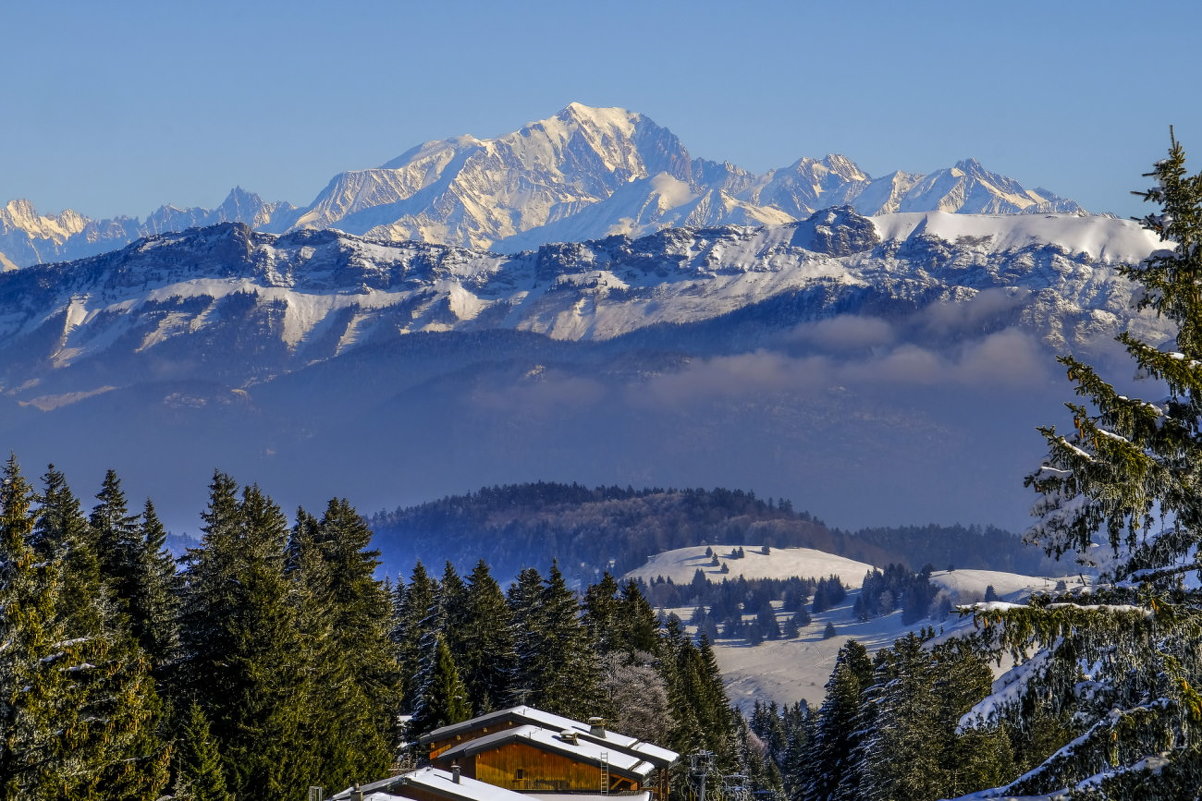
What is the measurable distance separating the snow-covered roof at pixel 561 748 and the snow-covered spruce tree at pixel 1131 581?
52.2 meters

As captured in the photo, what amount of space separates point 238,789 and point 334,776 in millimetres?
6940

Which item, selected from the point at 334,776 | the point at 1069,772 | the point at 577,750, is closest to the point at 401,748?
the point at 577,750

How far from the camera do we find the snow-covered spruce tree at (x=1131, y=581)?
664 inches

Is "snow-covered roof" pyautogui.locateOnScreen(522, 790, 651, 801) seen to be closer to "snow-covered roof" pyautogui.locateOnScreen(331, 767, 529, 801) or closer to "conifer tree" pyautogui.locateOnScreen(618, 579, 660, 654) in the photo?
"snow-covered roof" pyautogui.locateOnScreen(331, 767, 529, 801)

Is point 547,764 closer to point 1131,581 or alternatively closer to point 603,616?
point 603,616

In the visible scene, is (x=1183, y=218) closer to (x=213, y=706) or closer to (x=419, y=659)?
(x=213, y=706)

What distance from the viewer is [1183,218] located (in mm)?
18469

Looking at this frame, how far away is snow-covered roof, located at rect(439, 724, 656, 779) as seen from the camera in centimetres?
6944

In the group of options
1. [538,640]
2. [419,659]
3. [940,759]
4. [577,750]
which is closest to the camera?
[577,750]

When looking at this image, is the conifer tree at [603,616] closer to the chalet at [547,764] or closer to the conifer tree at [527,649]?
the conifer tree at [527,649]

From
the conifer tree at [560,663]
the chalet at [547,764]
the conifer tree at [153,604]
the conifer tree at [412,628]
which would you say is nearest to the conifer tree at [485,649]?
the conifer tree at [412,628]

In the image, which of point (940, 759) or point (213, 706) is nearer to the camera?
point (213, 706)

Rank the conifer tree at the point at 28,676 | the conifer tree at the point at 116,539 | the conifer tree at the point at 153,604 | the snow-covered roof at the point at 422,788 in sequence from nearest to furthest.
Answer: the conifer tree at the point at 28,676
the snow-covered roof at the point at 422,788
the conifer tree at the point at 153,604
the conifer tree at the point at 116,539

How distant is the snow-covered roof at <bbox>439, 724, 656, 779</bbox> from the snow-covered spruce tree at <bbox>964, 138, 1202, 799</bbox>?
5219cm
